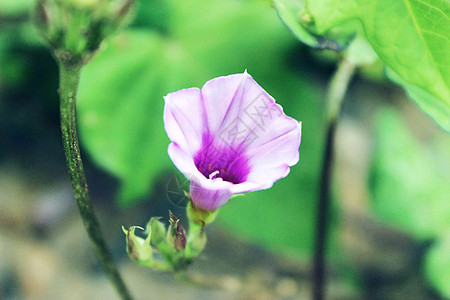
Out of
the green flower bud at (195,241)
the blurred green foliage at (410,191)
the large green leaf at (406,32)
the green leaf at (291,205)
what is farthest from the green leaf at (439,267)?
the green flower bud at (195,241)

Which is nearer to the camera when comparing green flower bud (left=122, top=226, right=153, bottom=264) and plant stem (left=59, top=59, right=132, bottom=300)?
plant stem (left=59, top=59, right=132, bottom=300)

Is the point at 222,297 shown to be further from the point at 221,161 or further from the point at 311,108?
the point at 221,161

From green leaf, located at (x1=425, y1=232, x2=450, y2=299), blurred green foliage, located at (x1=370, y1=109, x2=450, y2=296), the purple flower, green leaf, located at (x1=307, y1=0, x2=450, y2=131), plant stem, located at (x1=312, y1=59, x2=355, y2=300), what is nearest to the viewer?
the purple flower

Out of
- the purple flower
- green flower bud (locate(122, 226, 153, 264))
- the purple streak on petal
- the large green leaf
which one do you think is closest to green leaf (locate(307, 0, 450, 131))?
the large green leaf

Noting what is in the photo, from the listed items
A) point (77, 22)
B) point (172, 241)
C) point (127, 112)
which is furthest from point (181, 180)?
point (77, 22)

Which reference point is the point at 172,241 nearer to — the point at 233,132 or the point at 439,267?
the point at 233,132

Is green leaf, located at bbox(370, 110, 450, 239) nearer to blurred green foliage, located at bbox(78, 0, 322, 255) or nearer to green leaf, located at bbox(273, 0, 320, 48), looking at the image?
blurred green foliage, located at bbox(78, 0, 322, 255)
